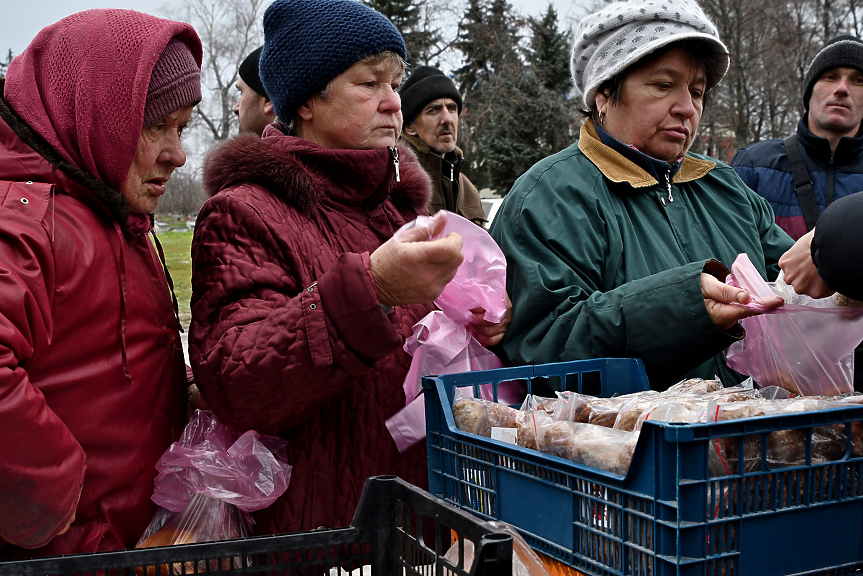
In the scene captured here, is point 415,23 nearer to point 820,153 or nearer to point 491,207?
point 491,207

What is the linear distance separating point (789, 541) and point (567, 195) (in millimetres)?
1109

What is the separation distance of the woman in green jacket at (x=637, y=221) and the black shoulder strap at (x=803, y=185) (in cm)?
178

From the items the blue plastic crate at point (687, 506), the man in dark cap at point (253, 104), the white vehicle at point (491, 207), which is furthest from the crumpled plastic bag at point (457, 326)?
the white vehicle at point (491, 207)

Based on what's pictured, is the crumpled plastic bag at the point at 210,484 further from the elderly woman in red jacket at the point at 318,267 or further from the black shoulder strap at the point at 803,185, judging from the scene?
the black shoulder strap at the point at 803,185

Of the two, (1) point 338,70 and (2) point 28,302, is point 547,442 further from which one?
(1) point 338,70

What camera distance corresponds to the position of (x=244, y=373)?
1601mm

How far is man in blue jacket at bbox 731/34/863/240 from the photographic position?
4055 millimetres

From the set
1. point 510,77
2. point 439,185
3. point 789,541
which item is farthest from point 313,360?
point 510,77

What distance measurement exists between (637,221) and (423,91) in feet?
12.9

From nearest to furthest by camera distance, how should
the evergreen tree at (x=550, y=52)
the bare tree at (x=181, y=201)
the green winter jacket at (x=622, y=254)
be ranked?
the green winter jacket at (x=622, y=254) < the evergreen tree at (x=550, y=52) < the bare tree at (x=181, y=201)

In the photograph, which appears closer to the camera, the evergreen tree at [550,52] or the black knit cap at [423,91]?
the black knit cap at [423,91]

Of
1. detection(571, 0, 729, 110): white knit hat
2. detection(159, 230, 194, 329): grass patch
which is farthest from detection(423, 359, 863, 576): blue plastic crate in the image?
detection(159, 230, 194, 329): grass patch

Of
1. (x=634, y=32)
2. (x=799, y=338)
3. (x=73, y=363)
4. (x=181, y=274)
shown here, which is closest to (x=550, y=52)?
(x=181, y=274)

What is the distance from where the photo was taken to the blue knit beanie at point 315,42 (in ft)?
6.53
